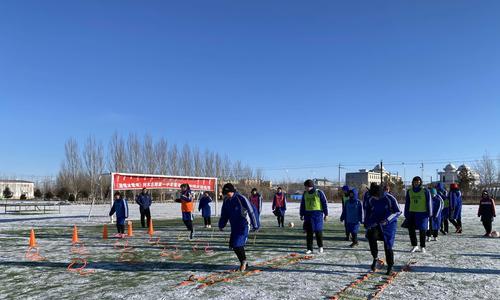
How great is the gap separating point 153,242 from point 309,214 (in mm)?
5231

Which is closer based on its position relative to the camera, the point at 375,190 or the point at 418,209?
the point at 375,190

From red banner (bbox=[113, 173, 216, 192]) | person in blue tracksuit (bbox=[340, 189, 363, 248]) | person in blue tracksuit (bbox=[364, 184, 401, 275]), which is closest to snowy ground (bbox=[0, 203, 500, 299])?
person in blue tracksuit (bbox=[340, 189, 363, 248])

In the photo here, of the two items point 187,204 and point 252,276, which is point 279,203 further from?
point 252,276

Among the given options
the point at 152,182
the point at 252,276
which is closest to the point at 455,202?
the point at 252,276

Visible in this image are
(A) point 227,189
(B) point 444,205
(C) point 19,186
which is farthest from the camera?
(C) point 19,186

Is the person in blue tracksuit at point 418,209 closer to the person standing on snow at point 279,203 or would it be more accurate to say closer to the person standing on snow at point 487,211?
the person standing on snow at point 487,211

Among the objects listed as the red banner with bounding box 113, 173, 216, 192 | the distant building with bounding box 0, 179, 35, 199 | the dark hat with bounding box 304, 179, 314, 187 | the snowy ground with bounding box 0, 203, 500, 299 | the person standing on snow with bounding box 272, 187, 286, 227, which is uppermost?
the dark hat with bounding box 304, 179, 314, 187

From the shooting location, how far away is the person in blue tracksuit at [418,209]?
1038 cm

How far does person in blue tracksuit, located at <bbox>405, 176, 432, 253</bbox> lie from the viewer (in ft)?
34.0

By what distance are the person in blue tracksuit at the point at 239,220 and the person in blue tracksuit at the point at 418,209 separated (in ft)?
15.2

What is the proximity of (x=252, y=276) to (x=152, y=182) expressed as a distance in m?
18.4

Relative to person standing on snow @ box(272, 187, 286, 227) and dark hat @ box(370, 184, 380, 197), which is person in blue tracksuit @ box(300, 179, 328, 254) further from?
person standing on snow @ box(272, 187, 286, 227)

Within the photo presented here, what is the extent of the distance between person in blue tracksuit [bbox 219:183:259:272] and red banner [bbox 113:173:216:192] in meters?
15.4

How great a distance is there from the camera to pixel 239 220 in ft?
26.3
